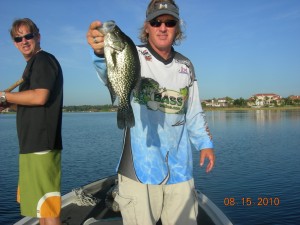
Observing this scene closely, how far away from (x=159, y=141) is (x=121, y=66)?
3.38 feet

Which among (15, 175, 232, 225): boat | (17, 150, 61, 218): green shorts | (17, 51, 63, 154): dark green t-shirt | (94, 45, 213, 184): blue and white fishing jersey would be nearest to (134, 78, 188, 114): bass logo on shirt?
(94, 45, 213, 184): blue and white fishing jersey

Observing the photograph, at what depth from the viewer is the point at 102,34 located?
244 centimetres

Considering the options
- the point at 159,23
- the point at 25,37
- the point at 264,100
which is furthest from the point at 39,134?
the point at 264,100

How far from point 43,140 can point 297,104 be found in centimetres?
12807

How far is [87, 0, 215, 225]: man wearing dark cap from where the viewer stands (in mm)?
3164

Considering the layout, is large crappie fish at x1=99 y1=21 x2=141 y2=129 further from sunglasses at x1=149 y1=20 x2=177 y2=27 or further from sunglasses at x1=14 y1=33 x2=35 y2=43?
sunglasses at x1=14 y1=33 x2=35 y2=43

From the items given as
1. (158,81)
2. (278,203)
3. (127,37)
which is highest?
(127,37)

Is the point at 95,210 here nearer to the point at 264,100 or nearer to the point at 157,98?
the point at 157,98

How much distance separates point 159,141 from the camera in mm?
3236

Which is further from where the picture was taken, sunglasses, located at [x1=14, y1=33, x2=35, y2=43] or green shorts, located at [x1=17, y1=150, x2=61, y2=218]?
sunglasses, located at [x1=14, y1=33, x2=35, y2=43]

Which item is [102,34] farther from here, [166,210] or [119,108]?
[166,210]

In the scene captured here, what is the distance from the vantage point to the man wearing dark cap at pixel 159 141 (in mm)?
3164

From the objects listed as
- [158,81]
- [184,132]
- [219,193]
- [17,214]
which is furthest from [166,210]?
[219,193]

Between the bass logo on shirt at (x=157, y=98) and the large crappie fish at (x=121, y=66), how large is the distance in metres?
0.44
